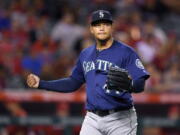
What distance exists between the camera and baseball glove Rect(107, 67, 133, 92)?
4.91m

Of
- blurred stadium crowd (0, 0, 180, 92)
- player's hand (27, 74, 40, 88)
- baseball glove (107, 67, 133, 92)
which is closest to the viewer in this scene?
Result: baseball glove (107, 67, 133, 92)

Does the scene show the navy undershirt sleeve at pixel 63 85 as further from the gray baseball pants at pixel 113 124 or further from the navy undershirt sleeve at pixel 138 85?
the navy undershirt sleeve at pixel 138 85

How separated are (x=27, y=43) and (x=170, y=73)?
8.70 feet

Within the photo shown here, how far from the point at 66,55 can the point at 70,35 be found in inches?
42.0

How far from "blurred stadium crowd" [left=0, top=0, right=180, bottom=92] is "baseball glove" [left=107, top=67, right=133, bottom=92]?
444cm

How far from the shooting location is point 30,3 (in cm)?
1157

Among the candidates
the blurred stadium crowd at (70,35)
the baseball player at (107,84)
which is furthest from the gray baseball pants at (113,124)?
the blurred stadium crowd at (70,35)

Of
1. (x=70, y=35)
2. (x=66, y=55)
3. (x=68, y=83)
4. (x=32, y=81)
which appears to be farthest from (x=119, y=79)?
(x=70, y=35)

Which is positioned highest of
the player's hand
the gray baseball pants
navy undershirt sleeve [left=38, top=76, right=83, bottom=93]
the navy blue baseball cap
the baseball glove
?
the navy blue baseball cap

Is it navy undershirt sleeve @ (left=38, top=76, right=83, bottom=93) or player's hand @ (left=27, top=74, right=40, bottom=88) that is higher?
player's hand @ (left=27, top=74, right=40, bottom=88)

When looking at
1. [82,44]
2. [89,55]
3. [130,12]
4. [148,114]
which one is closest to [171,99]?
[148,114]

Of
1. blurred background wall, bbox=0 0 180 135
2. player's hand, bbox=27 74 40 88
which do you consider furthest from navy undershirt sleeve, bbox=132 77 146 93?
blurred background wall, bbox=0 0 180 135

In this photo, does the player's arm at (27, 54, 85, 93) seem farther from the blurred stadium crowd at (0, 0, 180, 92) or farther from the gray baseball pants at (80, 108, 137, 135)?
the blurred stadium crowd at (0, 0, 180, 92)

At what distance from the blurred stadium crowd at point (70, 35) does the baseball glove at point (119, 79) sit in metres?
4.44
